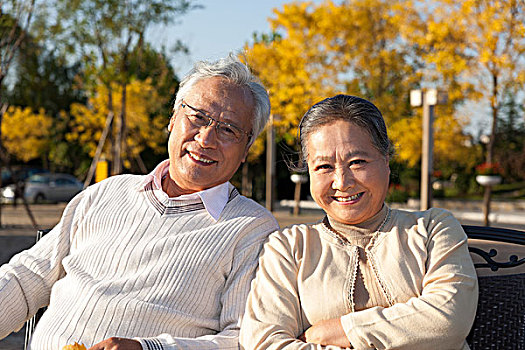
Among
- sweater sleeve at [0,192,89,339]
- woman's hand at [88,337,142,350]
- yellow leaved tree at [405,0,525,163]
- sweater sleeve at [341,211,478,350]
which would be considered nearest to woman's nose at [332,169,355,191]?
sweater sleeve at [341,211,478,350]

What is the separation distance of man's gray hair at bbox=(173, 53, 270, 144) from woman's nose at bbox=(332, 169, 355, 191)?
590 mm

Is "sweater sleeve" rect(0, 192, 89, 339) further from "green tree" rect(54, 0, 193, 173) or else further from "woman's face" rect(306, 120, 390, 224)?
"green tree" rect(54, 0, 193, 173)

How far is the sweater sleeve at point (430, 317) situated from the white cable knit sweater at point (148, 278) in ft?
1.72

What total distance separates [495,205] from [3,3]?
823 inches

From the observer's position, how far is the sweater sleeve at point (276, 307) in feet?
6.49

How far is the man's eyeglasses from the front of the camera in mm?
2451

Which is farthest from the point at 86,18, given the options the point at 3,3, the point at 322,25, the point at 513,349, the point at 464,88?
the point at 513,349

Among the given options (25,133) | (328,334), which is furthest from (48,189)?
(328,334)

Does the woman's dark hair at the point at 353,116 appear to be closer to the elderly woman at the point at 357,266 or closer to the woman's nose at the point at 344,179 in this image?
the elderly woman at the point at 357,266

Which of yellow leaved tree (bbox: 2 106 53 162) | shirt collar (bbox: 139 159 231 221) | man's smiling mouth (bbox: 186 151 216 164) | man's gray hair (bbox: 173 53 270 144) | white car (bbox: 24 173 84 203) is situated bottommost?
white car (bbox: 24 173 84 203)

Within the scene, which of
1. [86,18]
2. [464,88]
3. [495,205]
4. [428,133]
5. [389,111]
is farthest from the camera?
[495,205]

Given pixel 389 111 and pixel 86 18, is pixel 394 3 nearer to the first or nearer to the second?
pixel 389 111

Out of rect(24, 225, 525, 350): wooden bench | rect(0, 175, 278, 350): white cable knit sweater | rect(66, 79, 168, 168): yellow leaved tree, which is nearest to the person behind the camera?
rect(24, 225, 525, 350): wooden bench

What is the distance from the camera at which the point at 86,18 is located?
1226 cm
